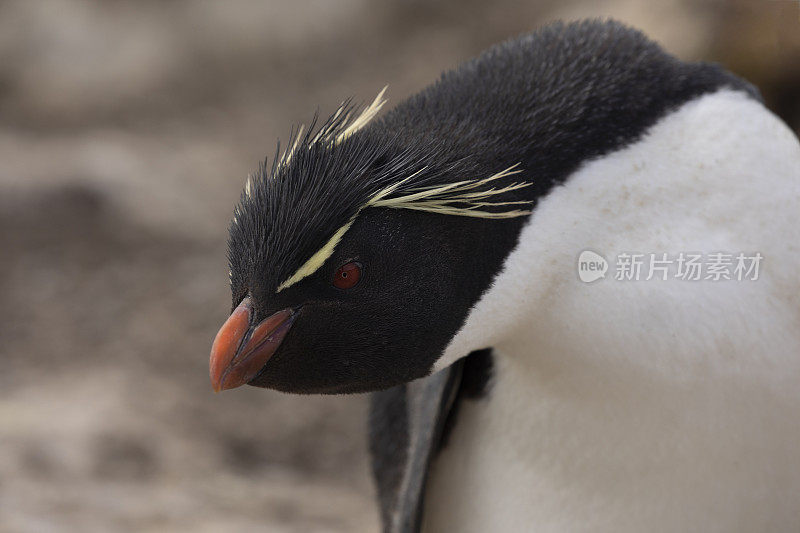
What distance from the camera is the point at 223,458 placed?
352 cm

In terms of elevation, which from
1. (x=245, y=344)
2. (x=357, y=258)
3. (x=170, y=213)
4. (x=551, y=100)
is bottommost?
(x=245, y=344)

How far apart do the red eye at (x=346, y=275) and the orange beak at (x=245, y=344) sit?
0.08 metres

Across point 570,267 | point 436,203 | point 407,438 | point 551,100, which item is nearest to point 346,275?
point 436,203

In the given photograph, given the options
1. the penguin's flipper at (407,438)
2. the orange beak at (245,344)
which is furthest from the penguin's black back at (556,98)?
the penguin's flipper at (407,438)

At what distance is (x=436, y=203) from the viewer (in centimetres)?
139

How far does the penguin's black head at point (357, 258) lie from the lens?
134cm

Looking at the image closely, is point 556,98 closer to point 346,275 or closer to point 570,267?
point 570,267

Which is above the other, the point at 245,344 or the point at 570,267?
the point at 570,267

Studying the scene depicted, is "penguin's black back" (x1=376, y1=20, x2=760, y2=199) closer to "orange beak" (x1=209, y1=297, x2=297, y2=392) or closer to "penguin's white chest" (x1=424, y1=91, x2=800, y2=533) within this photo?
"penguin's white chest" (x1=424, y1=91, x2=800, y2=533)

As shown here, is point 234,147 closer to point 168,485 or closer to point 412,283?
point 168,485

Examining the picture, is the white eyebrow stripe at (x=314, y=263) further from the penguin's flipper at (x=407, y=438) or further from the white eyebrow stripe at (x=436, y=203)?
the penguin's flipper at (x=407, y=438)

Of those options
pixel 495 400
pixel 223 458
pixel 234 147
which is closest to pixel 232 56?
pixel 234 147

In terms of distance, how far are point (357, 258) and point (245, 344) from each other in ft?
0.69

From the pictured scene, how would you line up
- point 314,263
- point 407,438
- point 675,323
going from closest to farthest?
point 314,263 → point 675,323 → point 407,438
